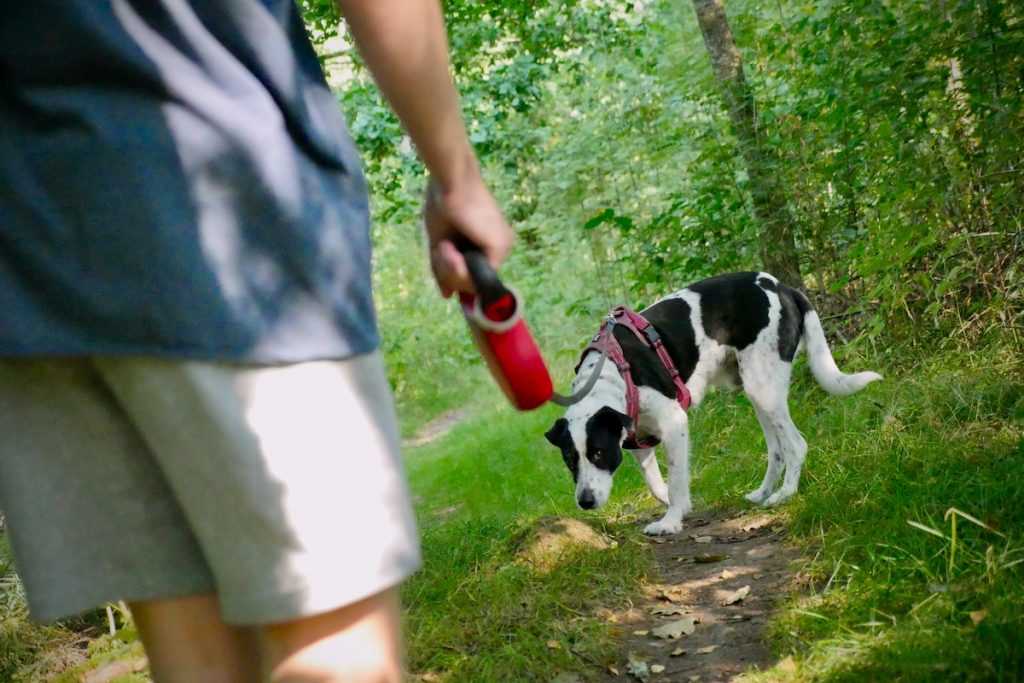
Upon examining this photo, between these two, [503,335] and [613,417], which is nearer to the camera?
[503,335]

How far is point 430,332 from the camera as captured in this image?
15.7m

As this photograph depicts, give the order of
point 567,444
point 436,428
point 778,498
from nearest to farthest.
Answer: point 778,498
point 567,444
point 436,428

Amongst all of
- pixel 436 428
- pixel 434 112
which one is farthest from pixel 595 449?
pixel 436 428

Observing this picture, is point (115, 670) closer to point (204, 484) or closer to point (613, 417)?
point (613, 417)

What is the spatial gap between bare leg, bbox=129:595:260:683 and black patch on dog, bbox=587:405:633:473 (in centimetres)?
359

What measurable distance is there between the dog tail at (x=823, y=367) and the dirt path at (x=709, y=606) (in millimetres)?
899

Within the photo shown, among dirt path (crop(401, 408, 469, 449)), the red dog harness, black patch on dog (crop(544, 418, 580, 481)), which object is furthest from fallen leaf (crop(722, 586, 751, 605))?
dirt path (crop(401, 408, 469, 449))

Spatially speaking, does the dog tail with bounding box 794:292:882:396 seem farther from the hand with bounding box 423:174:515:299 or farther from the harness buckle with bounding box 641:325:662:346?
the hand with bounding box 423:174:515:299

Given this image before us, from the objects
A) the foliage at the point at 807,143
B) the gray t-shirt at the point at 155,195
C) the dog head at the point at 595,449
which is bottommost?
the dog head at the point at 595,449

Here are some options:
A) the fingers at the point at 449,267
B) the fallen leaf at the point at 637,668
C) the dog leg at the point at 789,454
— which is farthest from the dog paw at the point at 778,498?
the fingers at the point at 449,267

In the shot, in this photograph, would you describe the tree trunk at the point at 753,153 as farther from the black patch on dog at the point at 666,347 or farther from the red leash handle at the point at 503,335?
the red leash handle at the point at 503,335

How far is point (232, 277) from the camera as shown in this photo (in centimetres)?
95

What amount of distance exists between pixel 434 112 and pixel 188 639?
632 millimetres

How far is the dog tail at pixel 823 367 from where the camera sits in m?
4.86
